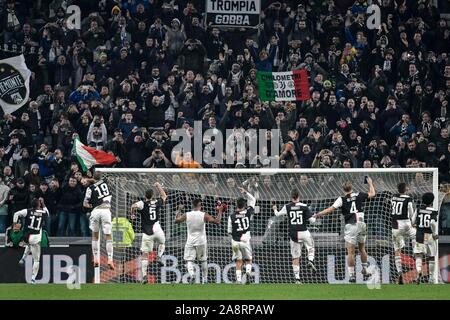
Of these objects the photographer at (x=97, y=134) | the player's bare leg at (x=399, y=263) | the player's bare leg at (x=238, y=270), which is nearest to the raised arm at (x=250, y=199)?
the player's bare leg at (x=238, y=270)

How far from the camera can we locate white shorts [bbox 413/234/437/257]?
2695 centimetres

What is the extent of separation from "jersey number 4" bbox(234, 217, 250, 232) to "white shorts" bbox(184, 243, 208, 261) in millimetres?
894

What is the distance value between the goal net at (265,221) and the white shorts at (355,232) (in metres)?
1.31

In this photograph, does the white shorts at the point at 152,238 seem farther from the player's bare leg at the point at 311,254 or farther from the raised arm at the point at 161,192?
the player's bare leg at the point at 311,254

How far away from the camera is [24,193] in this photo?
95.1 ft

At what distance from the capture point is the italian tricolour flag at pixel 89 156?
29.4 metres

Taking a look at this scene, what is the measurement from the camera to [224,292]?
77.8ft

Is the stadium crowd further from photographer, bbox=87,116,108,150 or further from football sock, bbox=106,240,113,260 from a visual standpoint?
football sock, bbox=106,240,113,260

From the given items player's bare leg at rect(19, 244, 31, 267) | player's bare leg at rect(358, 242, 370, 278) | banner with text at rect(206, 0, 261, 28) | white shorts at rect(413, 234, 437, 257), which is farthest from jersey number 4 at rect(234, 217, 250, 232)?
banner with text at rect(206, 0, 261, 28)

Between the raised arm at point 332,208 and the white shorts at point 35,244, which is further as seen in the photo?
the white shorts at point 35,244

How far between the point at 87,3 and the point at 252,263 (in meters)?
9.68

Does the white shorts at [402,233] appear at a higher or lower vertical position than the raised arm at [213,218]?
lower
